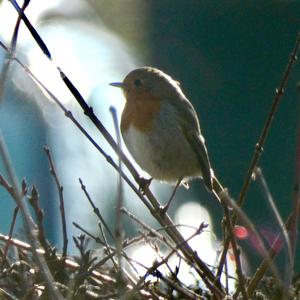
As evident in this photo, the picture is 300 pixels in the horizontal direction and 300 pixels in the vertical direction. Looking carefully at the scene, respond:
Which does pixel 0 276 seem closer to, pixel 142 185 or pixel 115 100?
pixel 142 185

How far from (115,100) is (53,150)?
65cm

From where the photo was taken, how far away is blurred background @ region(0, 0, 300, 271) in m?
4.30

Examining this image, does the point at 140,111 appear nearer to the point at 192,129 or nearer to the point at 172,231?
the point at 192,129

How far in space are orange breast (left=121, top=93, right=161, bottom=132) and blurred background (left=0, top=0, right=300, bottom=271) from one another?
104mm

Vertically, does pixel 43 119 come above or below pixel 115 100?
below

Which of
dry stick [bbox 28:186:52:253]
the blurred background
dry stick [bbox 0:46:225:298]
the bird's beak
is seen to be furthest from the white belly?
dry stick [bbox 28:186:52:253]

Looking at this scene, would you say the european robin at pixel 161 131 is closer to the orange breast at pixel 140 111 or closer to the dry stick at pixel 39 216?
the orange breast at pixel 140 111

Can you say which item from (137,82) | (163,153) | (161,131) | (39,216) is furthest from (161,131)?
(39,216)

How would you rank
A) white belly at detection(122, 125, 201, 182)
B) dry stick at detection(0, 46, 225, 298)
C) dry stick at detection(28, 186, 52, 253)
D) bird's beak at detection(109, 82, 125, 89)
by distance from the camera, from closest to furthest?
1. dry stick at detection(28, 186, 52, 253)
2. dry stick at detection(0, 46, 225, 298)
3. white belly at detection(122, 125, 201, 182)
4. bird's beak at detection(109, 82, 125, 89)

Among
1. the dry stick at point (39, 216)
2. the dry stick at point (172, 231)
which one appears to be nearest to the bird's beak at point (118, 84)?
the dry stick at point (172, 231)

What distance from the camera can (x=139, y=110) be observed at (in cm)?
434

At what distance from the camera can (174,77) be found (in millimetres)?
5047

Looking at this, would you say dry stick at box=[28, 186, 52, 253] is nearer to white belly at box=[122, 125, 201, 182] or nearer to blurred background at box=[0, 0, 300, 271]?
blurred background at box=[0, 0, 300, 271]

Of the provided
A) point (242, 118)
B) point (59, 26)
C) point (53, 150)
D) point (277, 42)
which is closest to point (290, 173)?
point (242, 118)
